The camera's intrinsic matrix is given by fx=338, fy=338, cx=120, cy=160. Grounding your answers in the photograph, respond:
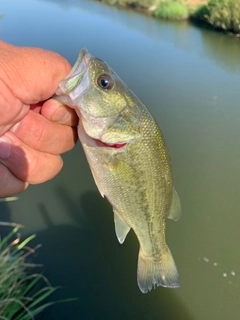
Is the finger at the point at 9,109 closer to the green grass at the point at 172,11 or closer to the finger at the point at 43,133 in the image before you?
the finger at the point at 43,133

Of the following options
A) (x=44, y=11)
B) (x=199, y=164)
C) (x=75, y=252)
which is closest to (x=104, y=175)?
(x=75, y=252)

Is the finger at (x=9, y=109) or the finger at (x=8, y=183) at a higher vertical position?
the finger at (x=9, y=109)

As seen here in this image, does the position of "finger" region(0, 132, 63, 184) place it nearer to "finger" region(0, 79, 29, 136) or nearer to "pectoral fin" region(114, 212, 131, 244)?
"finger" region(0, 79, 29, 136)

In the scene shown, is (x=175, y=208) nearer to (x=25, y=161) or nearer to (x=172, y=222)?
(x=25, y=161)

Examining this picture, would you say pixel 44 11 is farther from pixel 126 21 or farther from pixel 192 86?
pixel 192 86

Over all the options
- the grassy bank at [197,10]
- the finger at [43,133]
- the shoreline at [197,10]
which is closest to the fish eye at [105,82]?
the finger at [43,133]
